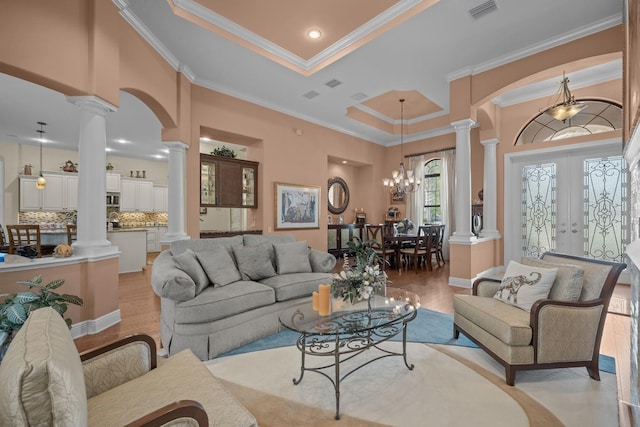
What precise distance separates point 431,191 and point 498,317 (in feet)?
20.1

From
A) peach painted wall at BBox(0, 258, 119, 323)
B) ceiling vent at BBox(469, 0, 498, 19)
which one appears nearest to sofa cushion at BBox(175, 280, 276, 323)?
peach painted wall at BBox(0, 258, 119, 323)

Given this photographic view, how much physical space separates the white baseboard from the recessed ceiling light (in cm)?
409

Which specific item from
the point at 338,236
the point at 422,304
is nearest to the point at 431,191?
the point at 338,236

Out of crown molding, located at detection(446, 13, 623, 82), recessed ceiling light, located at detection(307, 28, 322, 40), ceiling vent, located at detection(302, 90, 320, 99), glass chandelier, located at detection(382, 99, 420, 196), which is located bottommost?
glass chandelier, located at detection(382, 99, 420, 196)

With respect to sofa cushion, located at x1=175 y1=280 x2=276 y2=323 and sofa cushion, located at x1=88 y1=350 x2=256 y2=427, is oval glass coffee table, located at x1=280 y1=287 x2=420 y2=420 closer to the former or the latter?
sofa cushion, located at x1=175 y1=280 x2=276 y2=323

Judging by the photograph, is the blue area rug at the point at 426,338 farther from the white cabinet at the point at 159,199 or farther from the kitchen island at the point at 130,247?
the white cabinet at the point at 159,199

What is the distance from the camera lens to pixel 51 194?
25.5 feet

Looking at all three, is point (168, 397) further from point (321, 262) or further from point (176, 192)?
point (176, 192)

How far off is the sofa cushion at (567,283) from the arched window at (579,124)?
12.2 feet

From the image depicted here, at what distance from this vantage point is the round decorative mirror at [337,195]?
26.9 ft

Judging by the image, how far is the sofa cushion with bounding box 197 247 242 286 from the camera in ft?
9.55

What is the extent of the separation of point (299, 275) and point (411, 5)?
3.27 meters

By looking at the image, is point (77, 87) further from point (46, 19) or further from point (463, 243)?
point (463, 243)

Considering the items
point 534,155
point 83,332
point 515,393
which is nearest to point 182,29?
point 83,332
